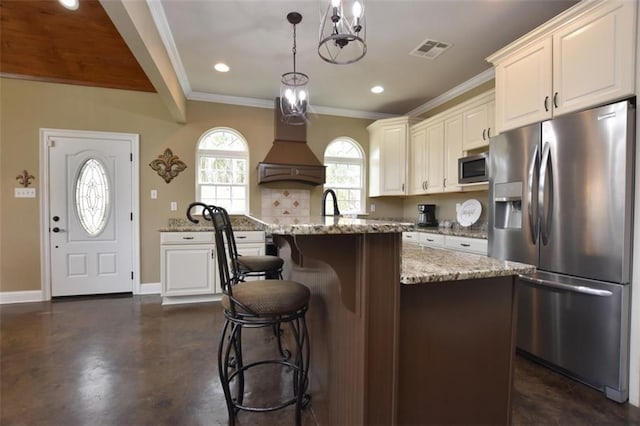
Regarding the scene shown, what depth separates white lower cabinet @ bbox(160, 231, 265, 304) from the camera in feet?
11.9

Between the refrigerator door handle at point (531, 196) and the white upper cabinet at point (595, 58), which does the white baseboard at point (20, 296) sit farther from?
the white upper cabinet at point (595, 58)

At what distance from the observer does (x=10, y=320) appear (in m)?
3.12

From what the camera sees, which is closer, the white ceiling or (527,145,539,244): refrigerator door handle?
(527,145,539,244): refrigerator door handle

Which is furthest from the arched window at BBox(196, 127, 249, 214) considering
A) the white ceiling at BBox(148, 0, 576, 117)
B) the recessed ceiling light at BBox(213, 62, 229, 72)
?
the recessed ceiling light at BBox(213, 62, 229, 72)

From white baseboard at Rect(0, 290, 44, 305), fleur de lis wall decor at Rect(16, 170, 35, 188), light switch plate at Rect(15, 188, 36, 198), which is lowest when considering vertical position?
white baseboard at Rect(0, 290, 44, 305)

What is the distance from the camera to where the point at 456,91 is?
3.94 m

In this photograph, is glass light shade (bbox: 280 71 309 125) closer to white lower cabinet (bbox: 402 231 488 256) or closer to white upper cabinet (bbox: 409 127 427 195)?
white lower cabinet (bbox: 402 231 488 256)

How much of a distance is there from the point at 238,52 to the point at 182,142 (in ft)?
5.39

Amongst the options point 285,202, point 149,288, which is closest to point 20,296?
point 149,288

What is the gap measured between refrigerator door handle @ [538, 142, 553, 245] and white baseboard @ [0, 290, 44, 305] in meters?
5.29

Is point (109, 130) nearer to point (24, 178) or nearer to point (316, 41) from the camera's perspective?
point (24, 178)

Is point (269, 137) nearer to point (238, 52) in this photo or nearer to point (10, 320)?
point (238, 52)

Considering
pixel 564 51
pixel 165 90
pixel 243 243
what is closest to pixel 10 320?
pixel 243 243

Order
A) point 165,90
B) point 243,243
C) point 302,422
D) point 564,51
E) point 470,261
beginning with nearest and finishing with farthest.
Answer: point 470,261, point 302,422, point 564,51, point 165,90, point 243,243
